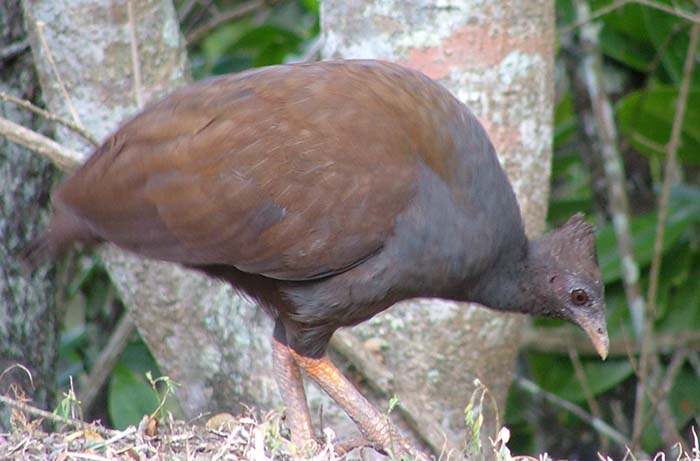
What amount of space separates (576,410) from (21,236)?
2.51 m

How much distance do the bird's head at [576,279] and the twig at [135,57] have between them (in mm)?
1463

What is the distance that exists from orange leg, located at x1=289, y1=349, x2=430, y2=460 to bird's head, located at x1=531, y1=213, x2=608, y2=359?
0.65 m

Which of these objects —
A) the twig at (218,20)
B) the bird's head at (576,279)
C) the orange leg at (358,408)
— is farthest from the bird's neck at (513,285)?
the twig at (218,20)

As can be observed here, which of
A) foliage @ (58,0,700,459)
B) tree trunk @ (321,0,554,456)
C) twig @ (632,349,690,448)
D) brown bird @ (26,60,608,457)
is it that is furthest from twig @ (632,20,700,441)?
brown bird @ (26,60,608,457)

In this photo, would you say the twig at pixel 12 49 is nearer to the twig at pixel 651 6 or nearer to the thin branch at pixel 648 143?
the twig at pixel 651 6

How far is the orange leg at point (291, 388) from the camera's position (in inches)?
143

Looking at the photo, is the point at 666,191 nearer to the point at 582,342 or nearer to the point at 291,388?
the point at 582,342

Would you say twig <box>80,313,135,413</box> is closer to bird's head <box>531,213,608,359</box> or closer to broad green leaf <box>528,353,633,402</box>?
broad green leaf <box>528,353,633,402</box>

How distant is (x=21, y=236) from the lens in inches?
177

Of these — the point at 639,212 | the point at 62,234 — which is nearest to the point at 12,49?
the point at 62,234

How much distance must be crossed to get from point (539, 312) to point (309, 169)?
37.7 inches

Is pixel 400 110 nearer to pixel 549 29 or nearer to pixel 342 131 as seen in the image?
pixel 342 131

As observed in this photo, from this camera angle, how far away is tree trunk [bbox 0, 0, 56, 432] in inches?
173

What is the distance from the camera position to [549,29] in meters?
4.29
